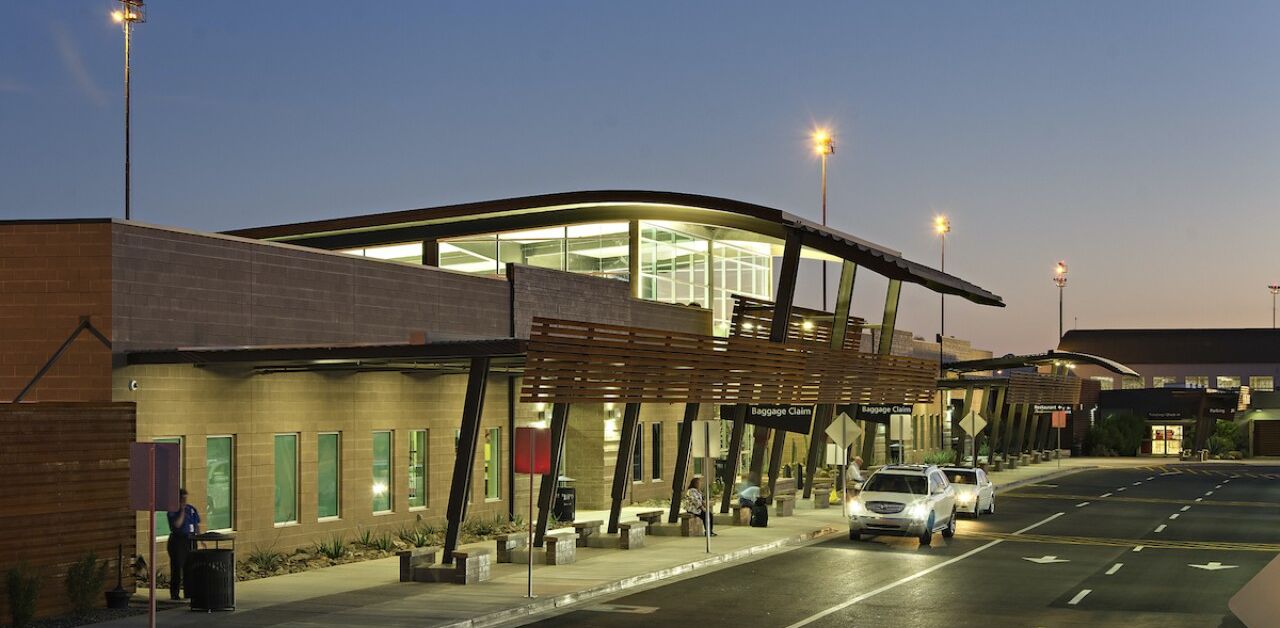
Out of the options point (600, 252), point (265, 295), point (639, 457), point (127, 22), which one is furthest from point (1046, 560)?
point (127, 22)

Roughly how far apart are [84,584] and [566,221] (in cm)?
2698

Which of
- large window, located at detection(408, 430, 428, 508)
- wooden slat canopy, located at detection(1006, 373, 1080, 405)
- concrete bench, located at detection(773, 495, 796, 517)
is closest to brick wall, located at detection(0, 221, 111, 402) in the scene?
large window, located at detection(408, 430, 428, 508)

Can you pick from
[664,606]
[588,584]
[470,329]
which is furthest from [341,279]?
[664,606]

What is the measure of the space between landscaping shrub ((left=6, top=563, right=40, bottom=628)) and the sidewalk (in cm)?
91

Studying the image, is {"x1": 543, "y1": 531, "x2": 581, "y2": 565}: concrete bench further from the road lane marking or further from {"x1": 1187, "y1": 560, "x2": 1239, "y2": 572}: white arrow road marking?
{"x1": 1187, "y1": 560, "x2": 1239, "y2": 572}: white arrow road marking

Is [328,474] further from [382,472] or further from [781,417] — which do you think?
[781,417]

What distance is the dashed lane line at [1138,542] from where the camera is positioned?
1266 inches

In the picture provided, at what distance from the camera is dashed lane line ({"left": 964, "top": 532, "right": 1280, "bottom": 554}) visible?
105 ft

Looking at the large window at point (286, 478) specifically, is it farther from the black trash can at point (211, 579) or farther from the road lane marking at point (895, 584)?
the road lane marking at point (895, 584)

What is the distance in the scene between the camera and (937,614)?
21125mm

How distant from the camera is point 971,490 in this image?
4153 centimetres

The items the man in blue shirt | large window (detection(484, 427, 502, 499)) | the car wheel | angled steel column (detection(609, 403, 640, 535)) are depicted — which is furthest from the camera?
large window (detection(484, 427, 502, 499))

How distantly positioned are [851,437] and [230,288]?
17354 millimetres

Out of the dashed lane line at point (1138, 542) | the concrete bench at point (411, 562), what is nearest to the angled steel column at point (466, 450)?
the concrete bench at point (411, 562)
